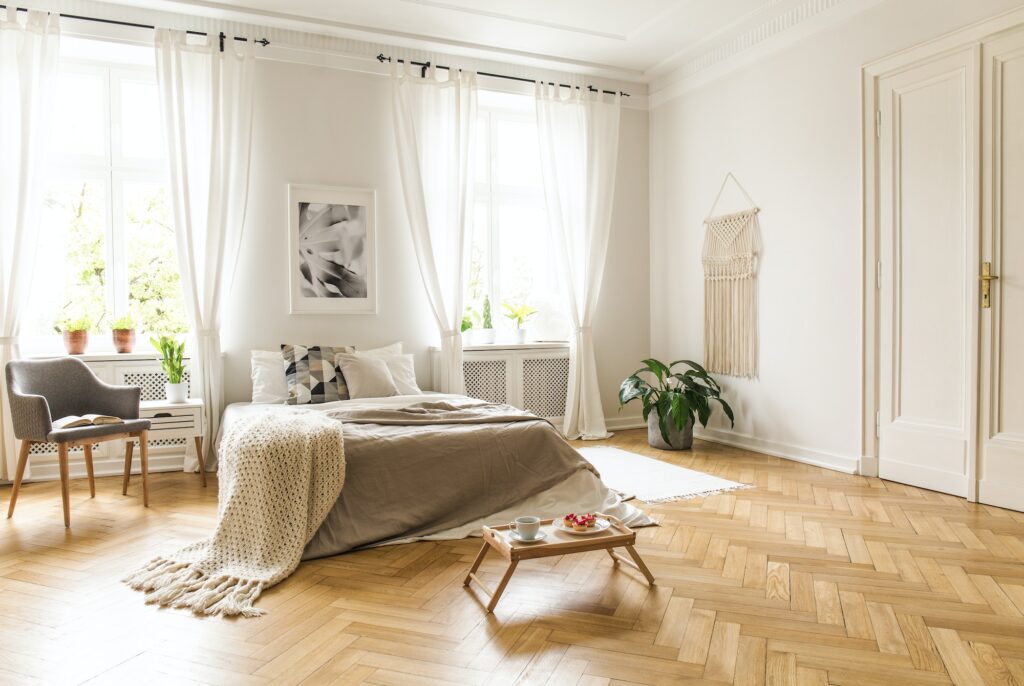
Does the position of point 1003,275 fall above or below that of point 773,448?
above

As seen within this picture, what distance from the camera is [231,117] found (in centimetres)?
486

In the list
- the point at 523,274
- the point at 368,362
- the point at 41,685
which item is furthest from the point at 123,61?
the point at 41,685

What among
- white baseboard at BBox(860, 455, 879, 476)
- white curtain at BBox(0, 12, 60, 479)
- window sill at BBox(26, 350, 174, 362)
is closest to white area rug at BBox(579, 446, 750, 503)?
white baseboard at BBox(860, 455, 879, 476)

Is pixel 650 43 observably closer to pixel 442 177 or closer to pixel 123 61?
pixel 442 177

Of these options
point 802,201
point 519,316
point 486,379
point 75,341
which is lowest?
point 486,379

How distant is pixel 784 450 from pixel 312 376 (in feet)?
11.1

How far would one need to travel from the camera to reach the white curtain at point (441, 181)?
17.7 ft

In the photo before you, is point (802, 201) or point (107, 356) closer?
point (107, 356)

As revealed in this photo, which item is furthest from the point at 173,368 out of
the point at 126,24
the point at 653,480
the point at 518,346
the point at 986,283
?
the point at 986,283

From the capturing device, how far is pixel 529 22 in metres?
5.19

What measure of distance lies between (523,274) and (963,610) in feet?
14.4

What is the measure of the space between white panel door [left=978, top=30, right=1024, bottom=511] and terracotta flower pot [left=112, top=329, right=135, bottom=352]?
5.24 m

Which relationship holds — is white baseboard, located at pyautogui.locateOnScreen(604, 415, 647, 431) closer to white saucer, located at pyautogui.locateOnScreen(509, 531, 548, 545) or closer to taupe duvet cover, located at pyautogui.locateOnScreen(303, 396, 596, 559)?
taupe duvet cover, located at pyautogui.locateOnScreen(303, 396, 596, 559)

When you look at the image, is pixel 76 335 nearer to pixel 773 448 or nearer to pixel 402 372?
pixel 402 372
